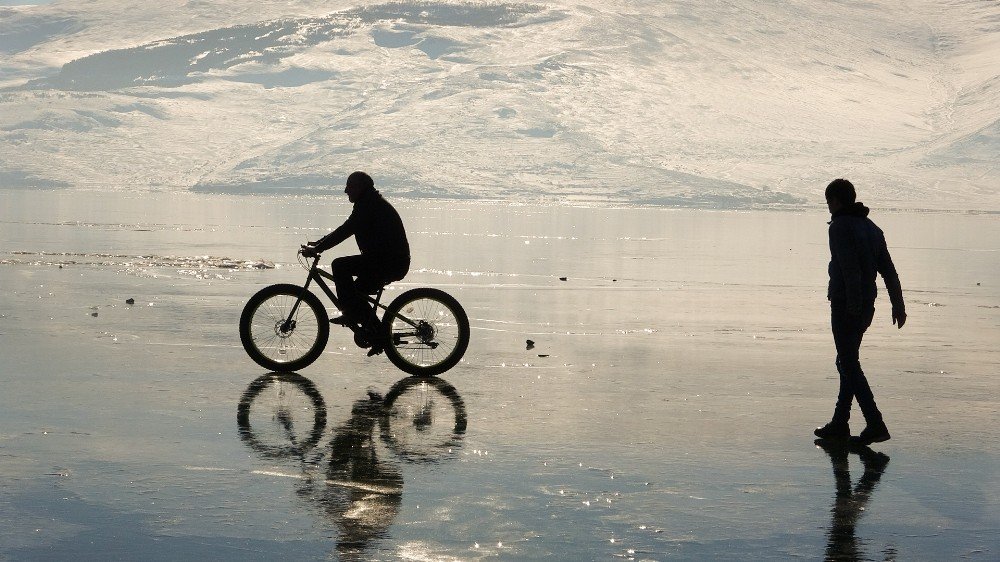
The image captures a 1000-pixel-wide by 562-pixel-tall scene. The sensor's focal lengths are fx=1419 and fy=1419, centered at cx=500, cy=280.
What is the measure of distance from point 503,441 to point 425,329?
366 centimetres

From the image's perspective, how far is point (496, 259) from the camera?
35.0 m

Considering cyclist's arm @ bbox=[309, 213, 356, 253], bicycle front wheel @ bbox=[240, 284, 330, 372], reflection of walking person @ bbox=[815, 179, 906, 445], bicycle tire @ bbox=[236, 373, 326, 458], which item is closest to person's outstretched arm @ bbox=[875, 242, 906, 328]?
reflection of walking person @ bbox=[815, 179, 906, 445]

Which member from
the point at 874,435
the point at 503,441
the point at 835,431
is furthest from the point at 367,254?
the point at 874,435

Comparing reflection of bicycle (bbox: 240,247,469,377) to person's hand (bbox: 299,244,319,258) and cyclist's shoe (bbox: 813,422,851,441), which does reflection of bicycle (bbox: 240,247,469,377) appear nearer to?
person's hand (bbox: 299,244,319,258)

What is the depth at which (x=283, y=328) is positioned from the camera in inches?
524

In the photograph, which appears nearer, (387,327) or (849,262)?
(849,262)

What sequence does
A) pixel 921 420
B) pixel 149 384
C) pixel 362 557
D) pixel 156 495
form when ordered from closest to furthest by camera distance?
pixel 362 557
pixel 156 495
pixel 921 420
pixel 149 384

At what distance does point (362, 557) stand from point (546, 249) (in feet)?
118

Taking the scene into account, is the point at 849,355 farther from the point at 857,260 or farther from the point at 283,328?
the point at 283,328

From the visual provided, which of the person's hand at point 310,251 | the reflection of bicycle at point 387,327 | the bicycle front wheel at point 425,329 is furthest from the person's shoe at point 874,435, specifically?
the person's hand at point 310,251

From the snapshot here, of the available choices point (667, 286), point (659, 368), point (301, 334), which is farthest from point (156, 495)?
point (667, 286)

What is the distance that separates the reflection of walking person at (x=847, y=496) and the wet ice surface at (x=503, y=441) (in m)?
0.03

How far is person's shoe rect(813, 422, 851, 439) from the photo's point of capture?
9.90 metres

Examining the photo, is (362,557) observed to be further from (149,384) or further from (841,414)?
(149,384)
